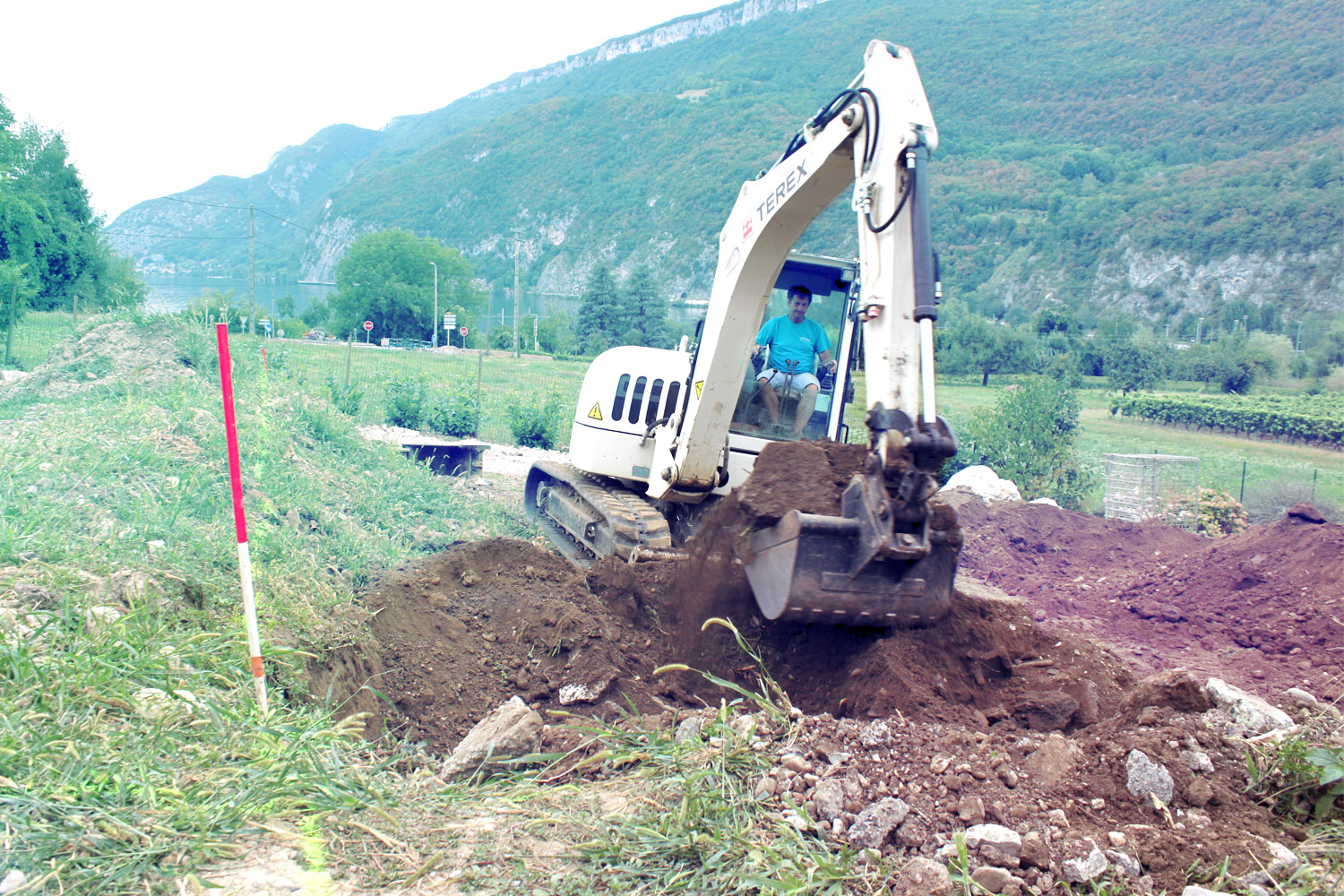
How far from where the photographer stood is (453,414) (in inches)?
628

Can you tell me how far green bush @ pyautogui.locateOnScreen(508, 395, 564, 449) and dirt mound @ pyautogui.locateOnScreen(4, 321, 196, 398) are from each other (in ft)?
21.5

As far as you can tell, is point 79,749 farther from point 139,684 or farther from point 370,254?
point 370,254

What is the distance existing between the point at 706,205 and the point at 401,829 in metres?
73.0

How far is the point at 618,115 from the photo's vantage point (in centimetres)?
11625

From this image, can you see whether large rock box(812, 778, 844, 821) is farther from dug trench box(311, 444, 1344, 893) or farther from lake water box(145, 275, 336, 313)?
lake water box(145, 275, 336, 313)

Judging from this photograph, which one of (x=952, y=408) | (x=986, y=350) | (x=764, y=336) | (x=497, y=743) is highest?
(x=764, y=336)

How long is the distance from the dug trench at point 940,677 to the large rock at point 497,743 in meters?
0.16

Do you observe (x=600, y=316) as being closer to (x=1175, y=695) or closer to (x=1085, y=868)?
(x=1175, y=695)

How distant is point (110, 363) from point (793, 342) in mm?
8907

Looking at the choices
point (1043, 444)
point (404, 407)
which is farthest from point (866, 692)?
point (404, 407)

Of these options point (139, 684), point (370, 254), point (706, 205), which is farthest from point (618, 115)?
point (139, 684)

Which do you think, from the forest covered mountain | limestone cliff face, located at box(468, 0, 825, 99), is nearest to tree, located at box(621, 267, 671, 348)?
the forest covered mountain

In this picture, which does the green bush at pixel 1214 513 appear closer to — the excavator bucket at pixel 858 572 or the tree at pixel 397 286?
the excavator bucket at pixel 858 572

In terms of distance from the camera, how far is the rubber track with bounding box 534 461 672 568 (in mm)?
6074
